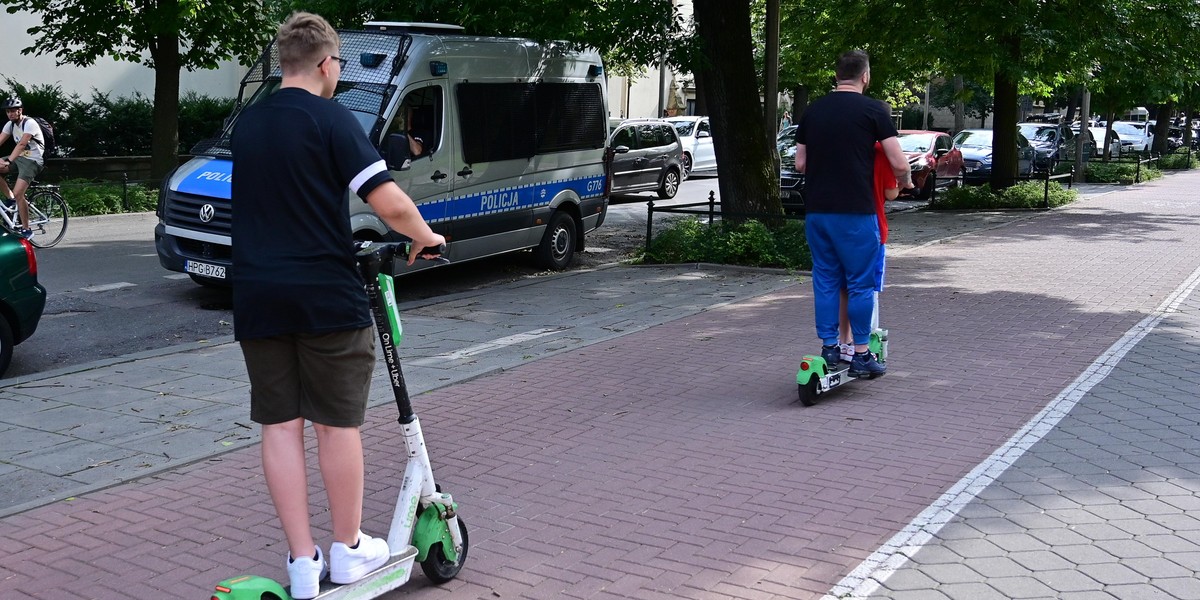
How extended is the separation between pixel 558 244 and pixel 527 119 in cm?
165

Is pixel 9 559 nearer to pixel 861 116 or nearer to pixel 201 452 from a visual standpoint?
pixel 201 452

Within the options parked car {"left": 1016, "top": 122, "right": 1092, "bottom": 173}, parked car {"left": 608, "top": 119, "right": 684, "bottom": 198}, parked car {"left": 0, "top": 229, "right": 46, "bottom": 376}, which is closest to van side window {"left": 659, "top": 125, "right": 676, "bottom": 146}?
parked car {"left": 608, "top": 119, "right": 684, "bottom": 198}

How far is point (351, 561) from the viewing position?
148 inches

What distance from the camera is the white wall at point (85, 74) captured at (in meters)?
27.8

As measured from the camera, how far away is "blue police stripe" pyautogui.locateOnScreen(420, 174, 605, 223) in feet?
38.7

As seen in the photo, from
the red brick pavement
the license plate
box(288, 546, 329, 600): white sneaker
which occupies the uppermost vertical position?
the license plate

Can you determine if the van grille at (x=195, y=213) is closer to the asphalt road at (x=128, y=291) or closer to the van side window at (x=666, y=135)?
the asphalt road at (x=128, y=291)

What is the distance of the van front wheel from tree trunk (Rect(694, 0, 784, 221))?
1.88 meters

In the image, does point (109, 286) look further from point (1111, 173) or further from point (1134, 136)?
point (1134, 136)

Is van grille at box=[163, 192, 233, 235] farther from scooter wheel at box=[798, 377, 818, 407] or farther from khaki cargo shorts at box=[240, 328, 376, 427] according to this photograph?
khaki cargo shorts at box=[240, 328, 376, 427]

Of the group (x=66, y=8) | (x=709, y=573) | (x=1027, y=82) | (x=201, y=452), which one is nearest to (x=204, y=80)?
(x=66, y=8)

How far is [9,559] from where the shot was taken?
14.9 feet

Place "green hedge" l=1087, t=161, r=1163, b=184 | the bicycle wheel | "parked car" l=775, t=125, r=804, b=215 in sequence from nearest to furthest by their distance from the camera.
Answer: the bicycle wheel → "parked car" l=775, t=125, r=804, b=215 → "green hedge" l=1087, t=161, r=1163, b=184

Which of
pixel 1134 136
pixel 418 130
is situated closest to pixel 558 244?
pixel 418 130
